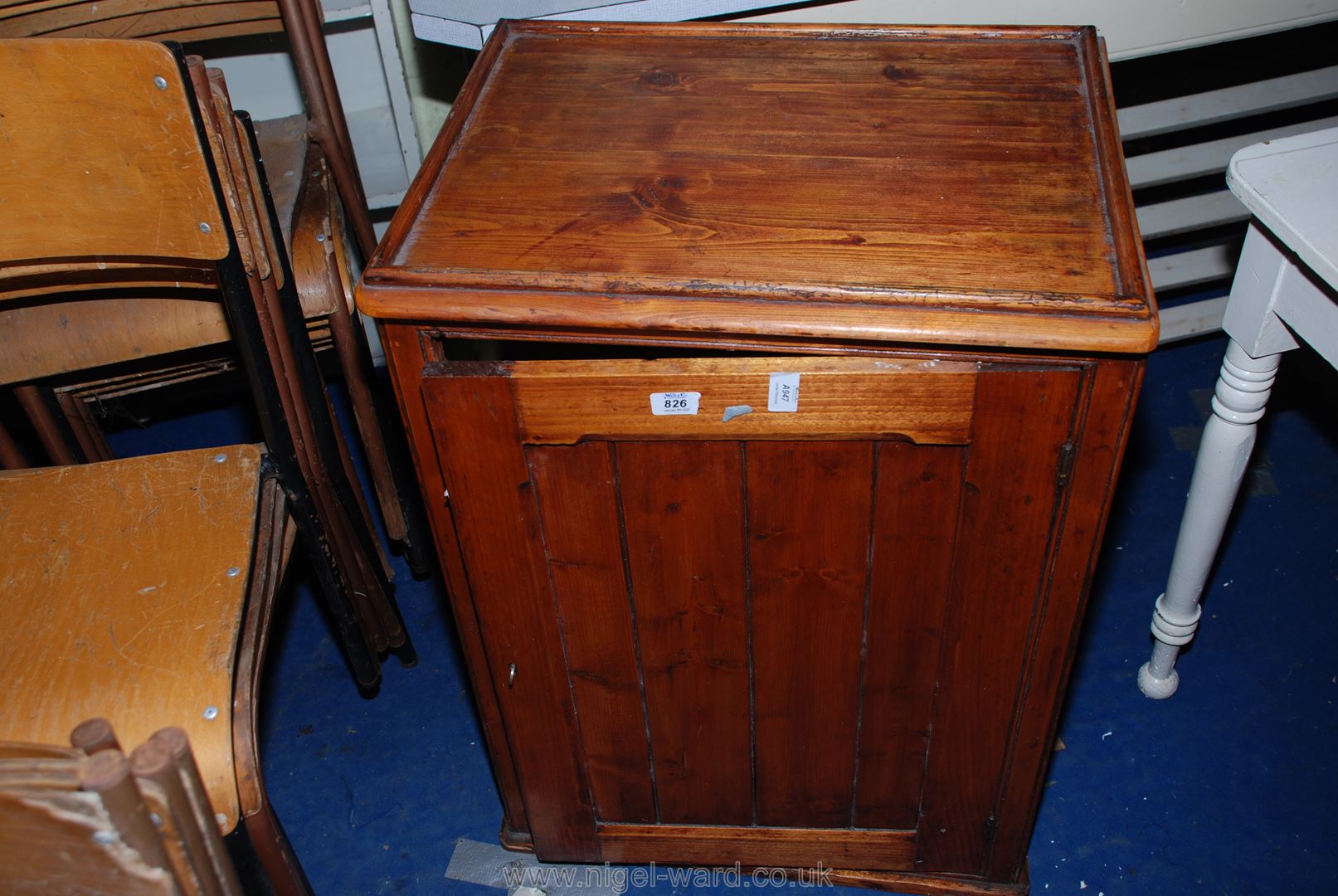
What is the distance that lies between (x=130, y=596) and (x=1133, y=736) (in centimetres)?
125

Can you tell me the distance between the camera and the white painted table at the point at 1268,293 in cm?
108

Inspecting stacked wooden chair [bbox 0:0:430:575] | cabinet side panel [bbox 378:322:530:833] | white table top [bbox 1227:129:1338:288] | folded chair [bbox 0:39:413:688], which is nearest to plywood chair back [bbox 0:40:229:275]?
folded chair [bbox 0:39:413:688]

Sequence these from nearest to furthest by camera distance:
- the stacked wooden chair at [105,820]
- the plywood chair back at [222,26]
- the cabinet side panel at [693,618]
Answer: the stacked wooden chair at [105,820]
the cabinet side panel at [693,618]
the plywood chair back at [222,26]

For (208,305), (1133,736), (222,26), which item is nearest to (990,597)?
(1133,736)

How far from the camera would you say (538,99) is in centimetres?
117

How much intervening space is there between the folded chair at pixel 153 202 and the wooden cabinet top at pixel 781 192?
0.21m

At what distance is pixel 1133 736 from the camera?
4.99 feet

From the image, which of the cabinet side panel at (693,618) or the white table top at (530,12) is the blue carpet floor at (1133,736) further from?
the white table top at (530,12)

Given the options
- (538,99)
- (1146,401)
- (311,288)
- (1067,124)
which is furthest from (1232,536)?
(311,288)

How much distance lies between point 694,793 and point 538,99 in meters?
0.79

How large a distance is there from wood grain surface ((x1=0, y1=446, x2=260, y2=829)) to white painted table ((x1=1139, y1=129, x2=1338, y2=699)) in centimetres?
105

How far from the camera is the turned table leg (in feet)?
4.05

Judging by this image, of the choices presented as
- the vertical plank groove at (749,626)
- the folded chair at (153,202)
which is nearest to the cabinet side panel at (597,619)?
the vertical plank groove at (749,626)

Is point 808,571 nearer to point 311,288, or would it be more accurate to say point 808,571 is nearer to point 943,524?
point 943,524
